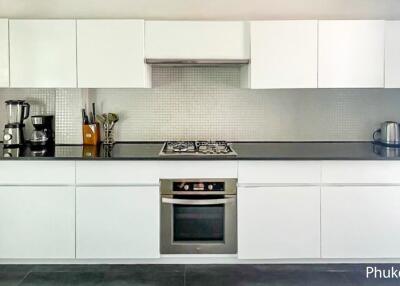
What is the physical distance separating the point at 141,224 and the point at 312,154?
1320 millimetres

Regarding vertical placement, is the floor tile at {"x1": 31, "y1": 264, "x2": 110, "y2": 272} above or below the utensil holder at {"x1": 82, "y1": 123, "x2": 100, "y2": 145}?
below

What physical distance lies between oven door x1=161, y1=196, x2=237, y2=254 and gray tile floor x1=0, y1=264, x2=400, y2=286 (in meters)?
0.15

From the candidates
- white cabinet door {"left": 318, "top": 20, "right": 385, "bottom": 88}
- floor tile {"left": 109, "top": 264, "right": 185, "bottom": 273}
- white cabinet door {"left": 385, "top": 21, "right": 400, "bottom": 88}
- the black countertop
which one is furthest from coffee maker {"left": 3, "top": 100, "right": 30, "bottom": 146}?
white cabinet door {"left": 385, "top": 21, "right": 400, "bottom": 88}

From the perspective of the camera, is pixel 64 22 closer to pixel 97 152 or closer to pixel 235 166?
pixel 97 152

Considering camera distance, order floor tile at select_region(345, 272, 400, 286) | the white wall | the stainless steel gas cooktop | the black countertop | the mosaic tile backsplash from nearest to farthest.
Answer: floor tile at select_region(345, 272, 400, 286) → the black countertop → the stainless steel gas cooktop → the white wall → the mosaic tile backsplash

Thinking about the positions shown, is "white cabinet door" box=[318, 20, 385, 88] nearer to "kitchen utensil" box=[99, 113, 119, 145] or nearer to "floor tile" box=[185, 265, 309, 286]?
"floor tile" box=[185, 265, 309, 286]

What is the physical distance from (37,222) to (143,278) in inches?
33.5

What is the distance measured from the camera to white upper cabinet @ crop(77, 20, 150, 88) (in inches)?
137

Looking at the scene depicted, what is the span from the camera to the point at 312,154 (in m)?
3.36

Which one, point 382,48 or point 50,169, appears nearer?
point 50,169

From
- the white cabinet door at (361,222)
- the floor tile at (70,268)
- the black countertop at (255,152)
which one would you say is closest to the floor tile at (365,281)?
the white cabinet door at (361,222)

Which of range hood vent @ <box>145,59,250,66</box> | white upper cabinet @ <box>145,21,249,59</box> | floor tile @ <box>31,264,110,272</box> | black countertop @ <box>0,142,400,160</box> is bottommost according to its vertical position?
floor tile @ <box>31,264,110,272</box>

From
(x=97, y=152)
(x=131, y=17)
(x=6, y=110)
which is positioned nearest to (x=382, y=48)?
(x=131, y=17)

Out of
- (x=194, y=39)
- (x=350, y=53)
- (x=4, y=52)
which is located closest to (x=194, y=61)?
(x=194, y=39)
